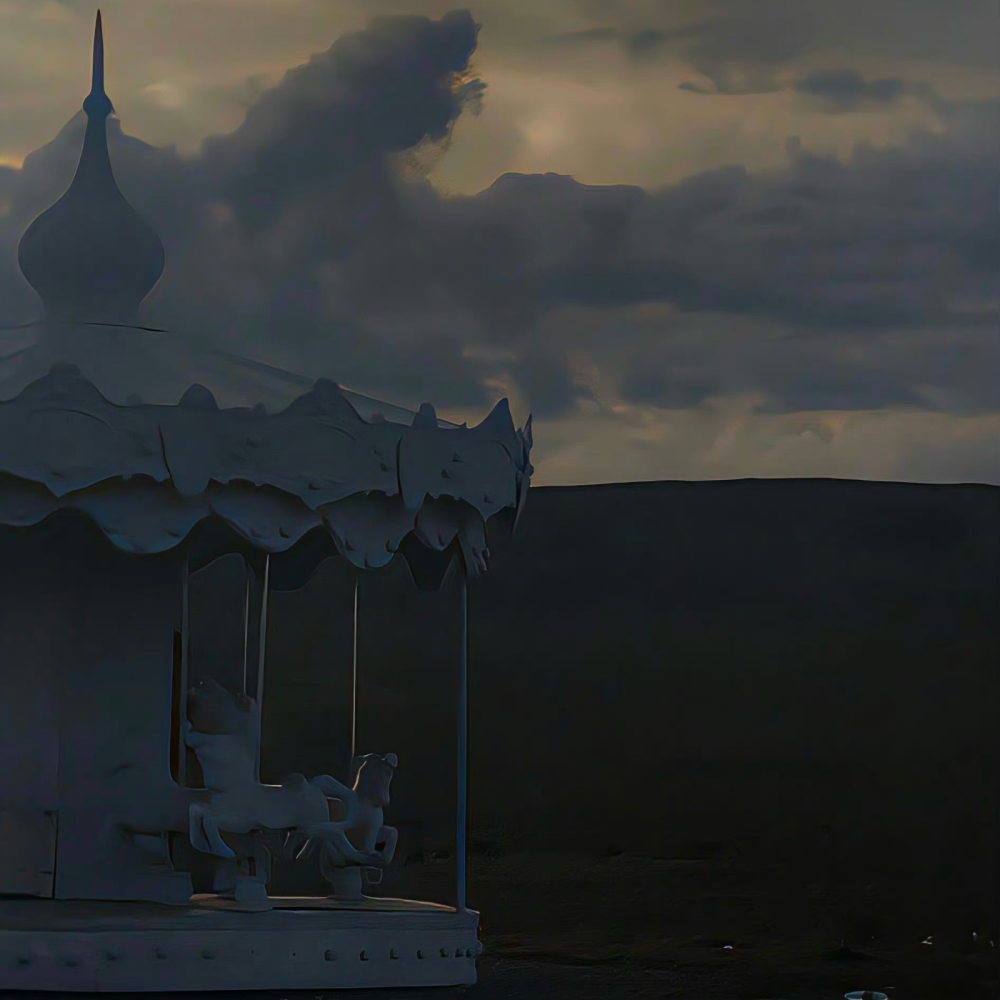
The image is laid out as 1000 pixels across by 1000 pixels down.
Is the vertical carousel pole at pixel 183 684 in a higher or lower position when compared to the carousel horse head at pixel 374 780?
higher

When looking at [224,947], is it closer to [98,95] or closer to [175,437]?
[175,437]

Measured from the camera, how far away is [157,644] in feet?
21.2

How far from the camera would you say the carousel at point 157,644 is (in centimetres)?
570

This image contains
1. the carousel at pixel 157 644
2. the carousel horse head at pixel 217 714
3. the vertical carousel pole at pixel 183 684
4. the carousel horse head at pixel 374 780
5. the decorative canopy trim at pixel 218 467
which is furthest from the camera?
the carousel horse head at pixel 374 780

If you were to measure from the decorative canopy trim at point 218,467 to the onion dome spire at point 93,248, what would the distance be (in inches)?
49.6

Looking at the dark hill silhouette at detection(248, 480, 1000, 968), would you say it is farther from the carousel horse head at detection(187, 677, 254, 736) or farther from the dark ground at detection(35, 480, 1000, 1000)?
the carousel horse head at detection(187, 677, 254, 736)

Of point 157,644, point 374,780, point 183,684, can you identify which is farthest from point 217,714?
point 374,780

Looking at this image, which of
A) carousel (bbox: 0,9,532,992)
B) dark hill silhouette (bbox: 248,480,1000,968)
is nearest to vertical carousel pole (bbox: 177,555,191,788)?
carousel (bbox: 0,9,532,992)

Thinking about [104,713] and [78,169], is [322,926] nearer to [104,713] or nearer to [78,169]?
[104,713]

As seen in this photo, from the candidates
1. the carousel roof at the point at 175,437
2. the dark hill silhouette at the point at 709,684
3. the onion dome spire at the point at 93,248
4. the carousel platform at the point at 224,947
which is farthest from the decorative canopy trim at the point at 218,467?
the dark hill silhouette at the point at 709,684

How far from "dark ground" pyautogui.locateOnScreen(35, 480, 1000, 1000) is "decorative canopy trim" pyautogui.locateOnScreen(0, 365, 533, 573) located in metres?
7.79

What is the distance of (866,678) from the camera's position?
858 inches

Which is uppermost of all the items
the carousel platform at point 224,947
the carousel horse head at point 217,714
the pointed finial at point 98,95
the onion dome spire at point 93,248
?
the pointed finial at point 98,95

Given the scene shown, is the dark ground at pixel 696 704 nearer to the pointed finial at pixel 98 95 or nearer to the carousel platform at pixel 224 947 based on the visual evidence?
the carousel platform at pixel 224 947
